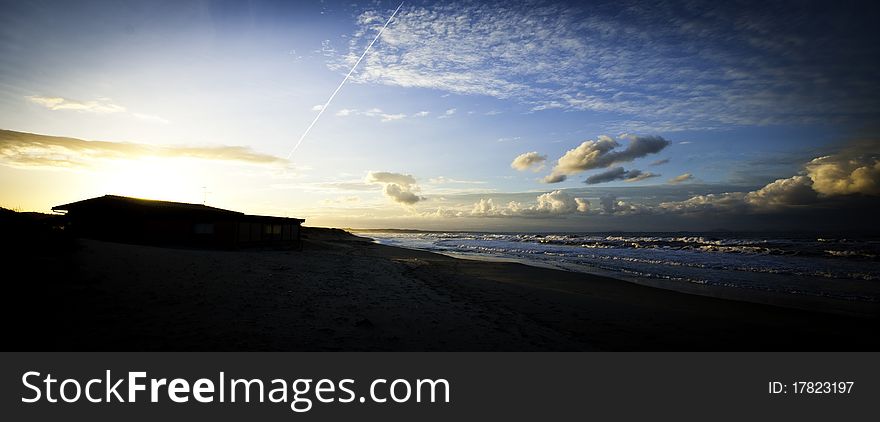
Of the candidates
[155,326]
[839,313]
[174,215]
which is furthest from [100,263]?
[839,313]

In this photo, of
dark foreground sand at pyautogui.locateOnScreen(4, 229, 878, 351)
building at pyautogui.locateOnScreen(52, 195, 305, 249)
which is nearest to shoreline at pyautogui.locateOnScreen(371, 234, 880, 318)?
dark foreground sand at pyautogui.locateOnScreen(4, 229, 878, 351)

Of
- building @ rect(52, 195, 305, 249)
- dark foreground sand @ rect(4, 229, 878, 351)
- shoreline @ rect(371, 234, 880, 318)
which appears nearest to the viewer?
dark foreground sand @ rect(4, 229, 878, 351)

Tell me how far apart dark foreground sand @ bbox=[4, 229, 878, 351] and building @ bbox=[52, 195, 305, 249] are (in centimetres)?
1291

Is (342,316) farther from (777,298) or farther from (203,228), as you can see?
(203,228)

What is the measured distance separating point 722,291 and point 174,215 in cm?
3295

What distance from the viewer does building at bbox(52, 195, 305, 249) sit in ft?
81.7

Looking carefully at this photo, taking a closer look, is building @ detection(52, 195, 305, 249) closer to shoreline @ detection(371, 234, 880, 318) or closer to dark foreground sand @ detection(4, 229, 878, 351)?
dark foreground sand @ detection(4, 229, 878, 351)

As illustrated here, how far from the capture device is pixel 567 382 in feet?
18.4

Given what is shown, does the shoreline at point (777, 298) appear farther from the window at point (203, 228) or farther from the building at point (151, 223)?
the window at point (203, 228)

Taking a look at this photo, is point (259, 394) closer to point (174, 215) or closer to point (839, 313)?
point (839, 313)

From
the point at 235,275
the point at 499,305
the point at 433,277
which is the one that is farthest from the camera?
the point at 433,277

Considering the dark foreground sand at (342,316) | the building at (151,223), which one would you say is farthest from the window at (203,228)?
the dark foreground sand at (342,316)

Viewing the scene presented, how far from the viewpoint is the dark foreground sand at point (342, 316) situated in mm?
6527

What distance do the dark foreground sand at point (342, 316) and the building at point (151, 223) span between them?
12.9 m
